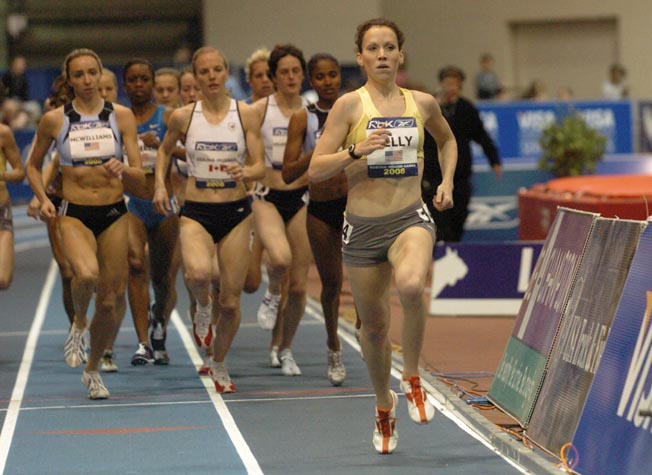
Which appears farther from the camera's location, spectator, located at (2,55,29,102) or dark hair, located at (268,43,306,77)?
spectator, located at (2,55,29,102)

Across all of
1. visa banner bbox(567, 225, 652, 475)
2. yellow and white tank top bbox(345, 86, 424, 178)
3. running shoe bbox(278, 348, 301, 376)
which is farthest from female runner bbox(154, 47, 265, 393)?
visa banner bbox(567, 225, 652, 475)

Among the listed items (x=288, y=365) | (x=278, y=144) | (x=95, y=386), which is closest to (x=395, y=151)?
(x=278, y=144)

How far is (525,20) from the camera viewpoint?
107 ft

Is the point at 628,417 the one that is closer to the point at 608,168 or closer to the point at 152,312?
the point at 152,312

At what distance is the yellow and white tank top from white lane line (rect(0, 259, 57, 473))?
2462 mm

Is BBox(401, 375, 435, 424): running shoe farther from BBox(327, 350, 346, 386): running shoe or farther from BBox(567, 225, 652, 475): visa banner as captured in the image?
BBox(327, 350, 346, 386): running shoe

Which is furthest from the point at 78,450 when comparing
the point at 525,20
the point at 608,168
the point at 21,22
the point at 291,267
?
the point at 525,20

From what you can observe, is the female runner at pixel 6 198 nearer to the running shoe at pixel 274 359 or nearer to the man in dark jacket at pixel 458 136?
the running shoe at pixel 274 359

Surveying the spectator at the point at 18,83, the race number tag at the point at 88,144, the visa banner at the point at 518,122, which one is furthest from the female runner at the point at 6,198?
the visa banner at the point at 518,122

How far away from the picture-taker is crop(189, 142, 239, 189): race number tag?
877 centimetres

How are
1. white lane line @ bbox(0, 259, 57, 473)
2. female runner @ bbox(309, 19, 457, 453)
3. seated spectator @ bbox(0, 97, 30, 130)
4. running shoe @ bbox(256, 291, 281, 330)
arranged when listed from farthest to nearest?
seated spectator @ bbox(0, 97, 30, 130) < running shoe @ bbox(256, 291, 281, 330) < white lane line @ bbox(0, 259, 57, 473) < female runner @ bbox(309, 19, 457, 453)

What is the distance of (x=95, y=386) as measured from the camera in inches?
346

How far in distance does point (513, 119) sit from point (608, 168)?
3713mm

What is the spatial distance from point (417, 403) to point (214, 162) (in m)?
2.89
